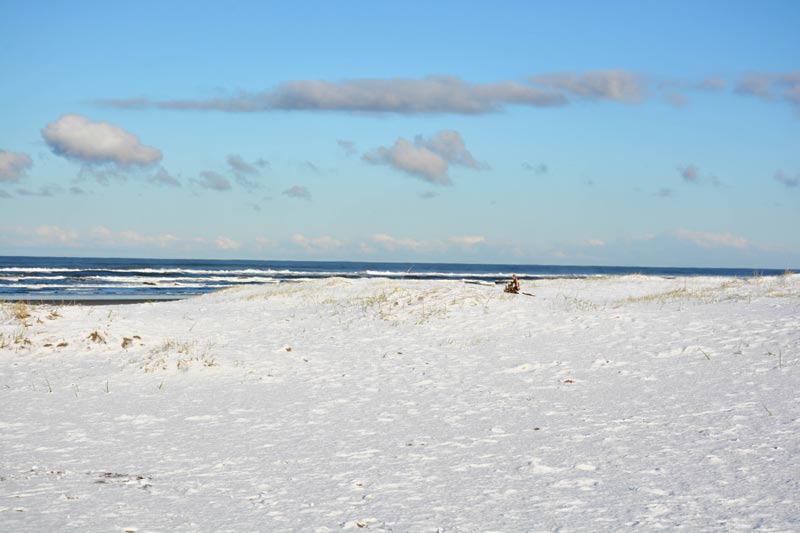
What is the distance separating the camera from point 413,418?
9477mm

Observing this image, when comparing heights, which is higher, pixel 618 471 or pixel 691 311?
pixel 691 311

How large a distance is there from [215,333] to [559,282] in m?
15.3

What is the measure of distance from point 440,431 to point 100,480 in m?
3.88

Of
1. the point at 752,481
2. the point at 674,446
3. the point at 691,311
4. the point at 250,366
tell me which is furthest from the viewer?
the point at 691,311

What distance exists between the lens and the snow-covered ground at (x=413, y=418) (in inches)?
242

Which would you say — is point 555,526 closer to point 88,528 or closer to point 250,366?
point 88,528

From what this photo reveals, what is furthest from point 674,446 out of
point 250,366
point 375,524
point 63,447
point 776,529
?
point 250,366

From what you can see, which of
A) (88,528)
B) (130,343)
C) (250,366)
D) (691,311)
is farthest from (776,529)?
(130,343)

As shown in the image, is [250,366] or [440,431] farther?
[250,366]

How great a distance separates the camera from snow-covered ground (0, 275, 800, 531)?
614cm

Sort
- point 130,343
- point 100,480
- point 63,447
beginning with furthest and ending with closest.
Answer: point 130,343
point 63,447
point 100,480

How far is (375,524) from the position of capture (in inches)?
228

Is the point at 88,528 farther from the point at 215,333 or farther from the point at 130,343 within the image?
the point at 215,333

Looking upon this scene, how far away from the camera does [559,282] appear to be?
2794cm
